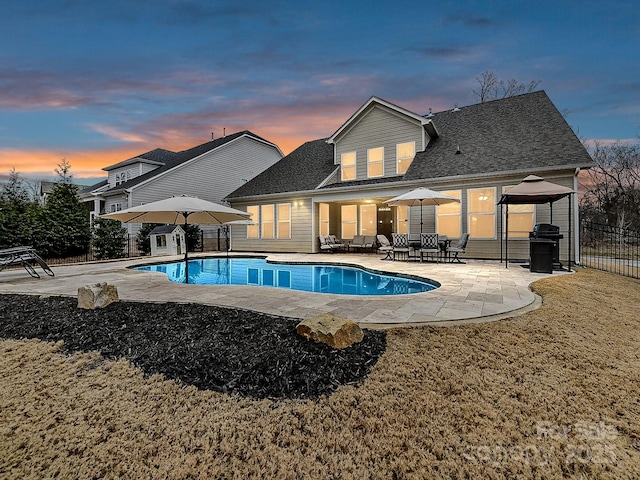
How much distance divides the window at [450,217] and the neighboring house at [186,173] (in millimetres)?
13557

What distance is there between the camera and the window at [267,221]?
52.2 ft

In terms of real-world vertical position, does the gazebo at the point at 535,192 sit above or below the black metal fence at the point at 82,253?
above

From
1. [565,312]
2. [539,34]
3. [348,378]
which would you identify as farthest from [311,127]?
[348,378]

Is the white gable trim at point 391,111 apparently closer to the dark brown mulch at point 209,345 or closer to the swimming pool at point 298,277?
the swimming pool at point 298,277

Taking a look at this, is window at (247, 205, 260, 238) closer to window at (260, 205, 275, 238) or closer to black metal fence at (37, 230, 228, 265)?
window at (260, 205, 275, 238)

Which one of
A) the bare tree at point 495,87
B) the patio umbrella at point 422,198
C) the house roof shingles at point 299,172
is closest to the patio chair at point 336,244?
the house roof shingles at point 299,172

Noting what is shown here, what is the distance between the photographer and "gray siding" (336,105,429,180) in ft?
42.7

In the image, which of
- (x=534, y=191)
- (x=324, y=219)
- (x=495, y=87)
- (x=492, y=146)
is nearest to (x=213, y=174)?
(x=324, y=219)

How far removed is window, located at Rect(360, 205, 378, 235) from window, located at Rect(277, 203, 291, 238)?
11.8 ft

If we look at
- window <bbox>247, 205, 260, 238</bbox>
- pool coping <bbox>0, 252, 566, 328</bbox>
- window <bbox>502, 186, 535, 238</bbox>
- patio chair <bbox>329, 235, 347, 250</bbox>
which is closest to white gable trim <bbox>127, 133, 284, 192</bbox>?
window <bbox>247, 205, 260, 238</bbox>

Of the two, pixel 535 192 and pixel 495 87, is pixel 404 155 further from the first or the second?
pixel 495 87

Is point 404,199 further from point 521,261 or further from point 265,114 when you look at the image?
point 265,114

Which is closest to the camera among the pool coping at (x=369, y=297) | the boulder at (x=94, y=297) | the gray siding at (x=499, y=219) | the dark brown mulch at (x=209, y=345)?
the dark brown mulch at (x=209, y=345)

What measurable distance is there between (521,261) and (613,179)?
2130 cm
